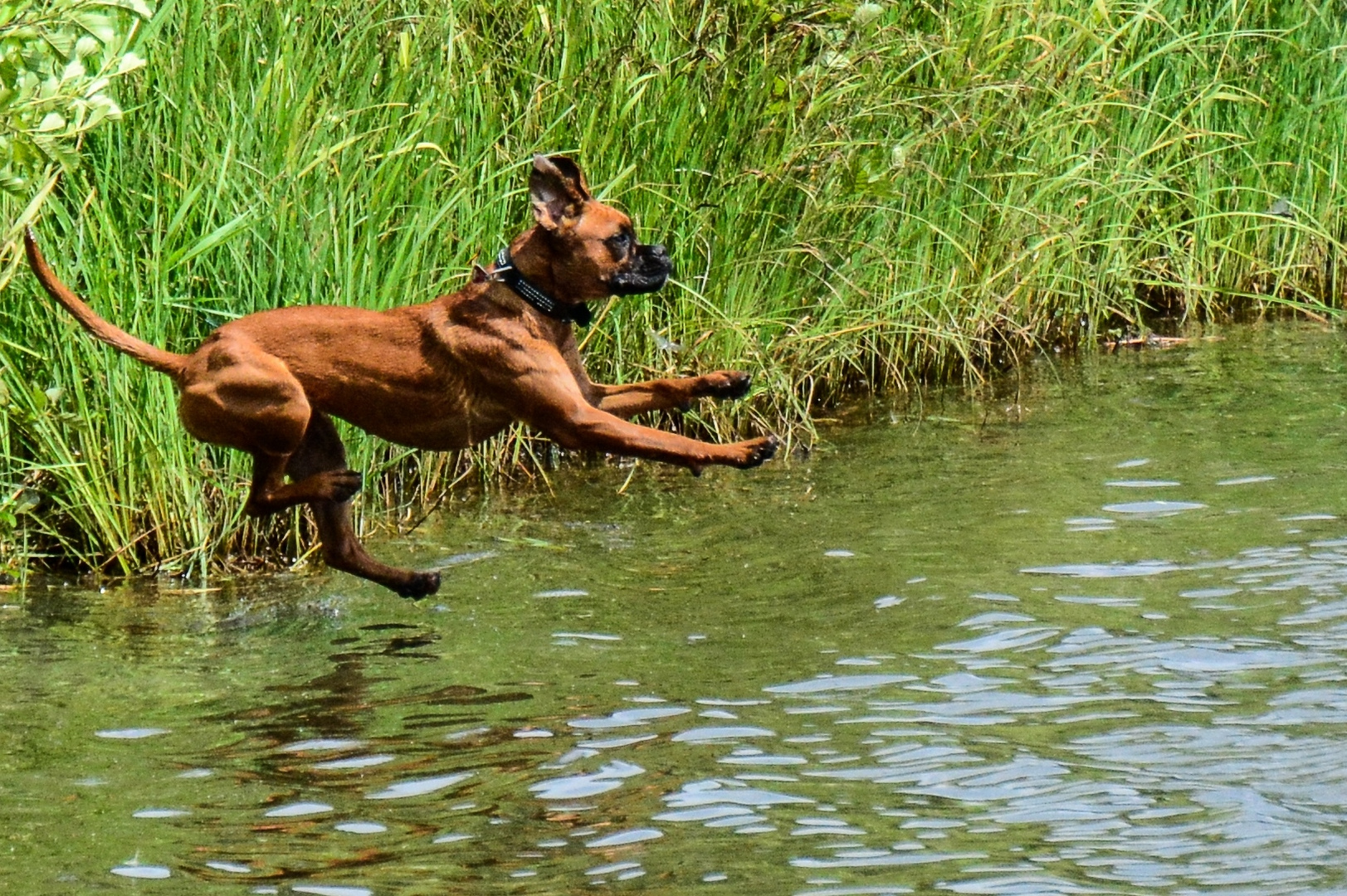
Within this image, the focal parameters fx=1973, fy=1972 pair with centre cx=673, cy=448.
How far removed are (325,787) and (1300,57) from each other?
7633mm

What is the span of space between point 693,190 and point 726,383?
8.14ft

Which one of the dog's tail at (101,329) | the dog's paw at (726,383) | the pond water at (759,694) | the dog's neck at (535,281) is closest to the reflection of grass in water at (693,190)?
the dog's tail at (101,329)

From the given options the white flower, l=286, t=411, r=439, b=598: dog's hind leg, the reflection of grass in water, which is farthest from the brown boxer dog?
the white flower

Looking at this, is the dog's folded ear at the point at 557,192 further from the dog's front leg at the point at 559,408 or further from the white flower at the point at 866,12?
the white flower at the point at 866,12

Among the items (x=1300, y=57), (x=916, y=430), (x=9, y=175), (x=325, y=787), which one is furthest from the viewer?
(x=1300, y=57)

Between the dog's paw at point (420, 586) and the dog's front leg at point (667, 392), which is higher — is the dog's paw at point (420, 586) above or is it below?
below

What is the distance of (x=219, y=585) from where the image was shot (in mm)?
6613

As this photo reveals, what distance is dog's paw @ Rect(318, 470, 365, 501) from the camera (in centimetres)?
611

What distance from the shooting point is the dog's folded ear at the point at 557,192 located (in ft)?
19.1

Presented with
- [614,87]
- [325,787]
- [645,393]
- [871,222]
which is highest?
[614,87]

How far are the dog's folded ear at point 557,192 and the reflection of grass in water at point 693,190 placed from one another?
117 cm

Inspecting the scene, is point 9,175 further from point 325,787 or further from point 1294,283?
point 1294,283

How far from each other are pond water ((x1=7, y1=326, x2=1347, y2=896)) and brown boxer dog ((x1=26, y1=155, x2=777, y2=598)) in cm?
63

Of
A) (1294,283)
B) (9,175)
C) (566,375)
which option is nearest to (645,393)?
(566,375)
